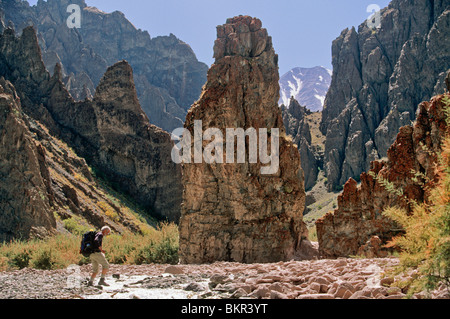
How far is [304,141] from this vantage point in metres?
104

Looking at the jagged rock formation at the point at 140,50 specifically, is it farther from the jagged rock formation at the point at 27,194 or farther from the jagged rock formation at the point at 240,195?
the jagged rock formation at the point at 240,195

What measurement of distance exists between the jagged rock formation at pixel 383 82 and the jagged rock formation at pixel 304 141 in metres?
5.43

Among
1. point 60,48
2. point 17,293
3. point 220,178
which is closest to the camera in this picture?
point 17,293

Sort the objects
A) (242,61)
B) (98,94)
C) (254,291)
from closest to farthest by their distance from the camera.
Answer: (254,291) < (242,61) < (98,94)

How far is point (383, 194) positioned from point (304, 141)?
293 ft

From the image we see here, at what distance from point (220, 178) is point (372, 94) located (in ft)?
289

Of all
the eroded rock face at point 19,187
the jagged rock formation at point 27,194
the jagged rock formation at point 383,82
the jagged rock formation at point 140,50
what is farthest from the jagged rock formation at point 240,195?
the jagged rock formation at point 140,50

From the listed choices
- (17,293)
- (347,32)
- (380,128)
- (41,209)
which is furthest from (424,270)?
(347,32)

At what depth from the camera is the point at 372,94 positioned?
3752 inches

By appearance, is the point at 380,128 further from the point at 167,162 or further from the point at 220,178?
the point at 220,178

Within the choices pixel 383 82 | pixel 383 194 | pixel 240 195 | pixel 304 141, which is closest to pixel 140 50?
pixel 304 141

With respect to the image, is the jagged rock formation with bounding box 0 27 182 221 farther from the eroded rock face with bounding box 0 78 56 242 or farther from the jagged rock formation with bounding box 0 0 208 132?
the jagged rock formation with bounding box 0 0 208 132

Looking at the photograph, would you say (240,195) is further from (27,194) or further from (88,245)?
(27,194)

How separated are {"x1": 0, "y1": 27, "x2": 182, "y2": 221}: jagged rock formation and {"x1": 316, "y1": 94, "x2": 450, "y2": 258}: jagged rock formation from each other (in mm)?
43613
